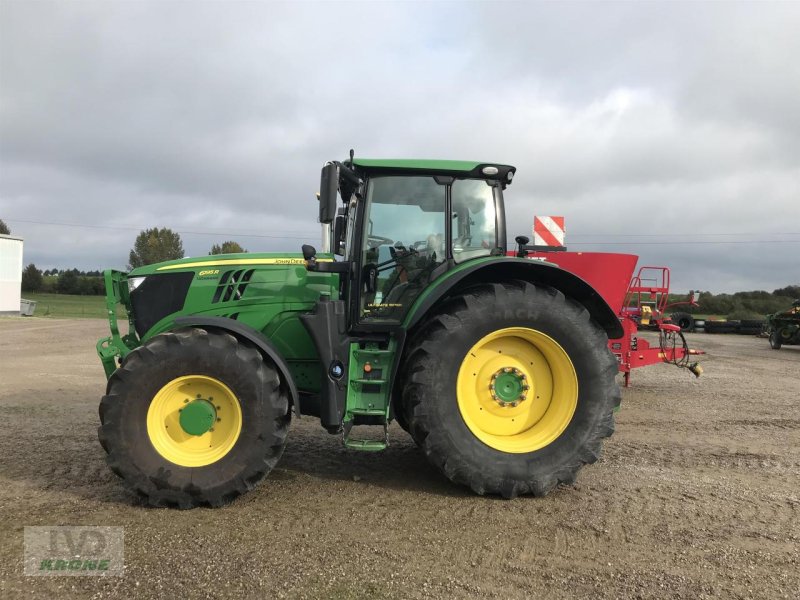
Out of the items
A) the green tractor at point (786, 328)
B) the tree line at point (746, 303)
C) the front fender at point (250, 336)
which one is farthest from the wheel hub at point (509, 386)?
the tree line at point (746, 303)

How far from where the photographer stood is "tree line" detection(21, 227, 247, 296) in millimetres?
63500

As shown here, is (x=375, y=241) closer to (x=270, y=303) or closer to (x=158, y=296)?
(x=270, y=303)

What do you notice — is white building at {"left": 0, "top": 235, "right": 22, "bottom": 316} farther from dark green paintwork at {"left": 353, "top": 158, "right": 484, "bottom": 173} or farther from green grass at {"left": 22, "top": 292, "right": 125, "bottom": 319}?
dark green paintwork at {"left": 353, "top": 158, "right": 484, "bottom": 173}

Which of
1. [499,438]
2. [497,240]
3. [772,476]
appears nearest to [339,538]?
[499,438]

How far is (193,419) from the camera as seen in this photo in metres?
3.87

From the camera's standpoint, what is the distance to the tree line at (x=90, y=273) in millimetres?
63500

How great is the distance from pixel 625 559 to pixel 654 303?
6.65 metres

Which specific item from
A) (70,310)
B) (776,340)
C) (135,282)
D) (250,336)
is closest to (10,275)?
(70,310)

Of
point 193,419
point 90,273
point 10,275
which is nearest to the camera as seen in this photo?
point 193,419

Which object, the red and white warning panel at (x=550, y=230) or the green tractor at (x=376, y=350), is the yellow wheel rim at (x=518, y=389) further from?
the red and white warning panel at (x=550, y=230)

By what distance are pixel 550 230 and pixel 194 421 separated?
17.5 feet

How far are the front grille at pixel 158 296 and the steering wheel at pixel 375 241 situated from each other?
155 cm

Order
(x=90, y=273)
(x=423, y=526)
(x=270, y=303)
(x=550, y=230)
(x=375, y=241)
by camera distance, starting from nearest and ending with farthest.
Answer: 1. (x=423, y=526)
2. (x=375, y=241)
3. (x=270, y=303)
4. (x=550, y=230)
5. (x=90, y=273)

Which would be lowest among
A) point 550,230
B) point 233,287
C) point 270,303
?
point 270,303
